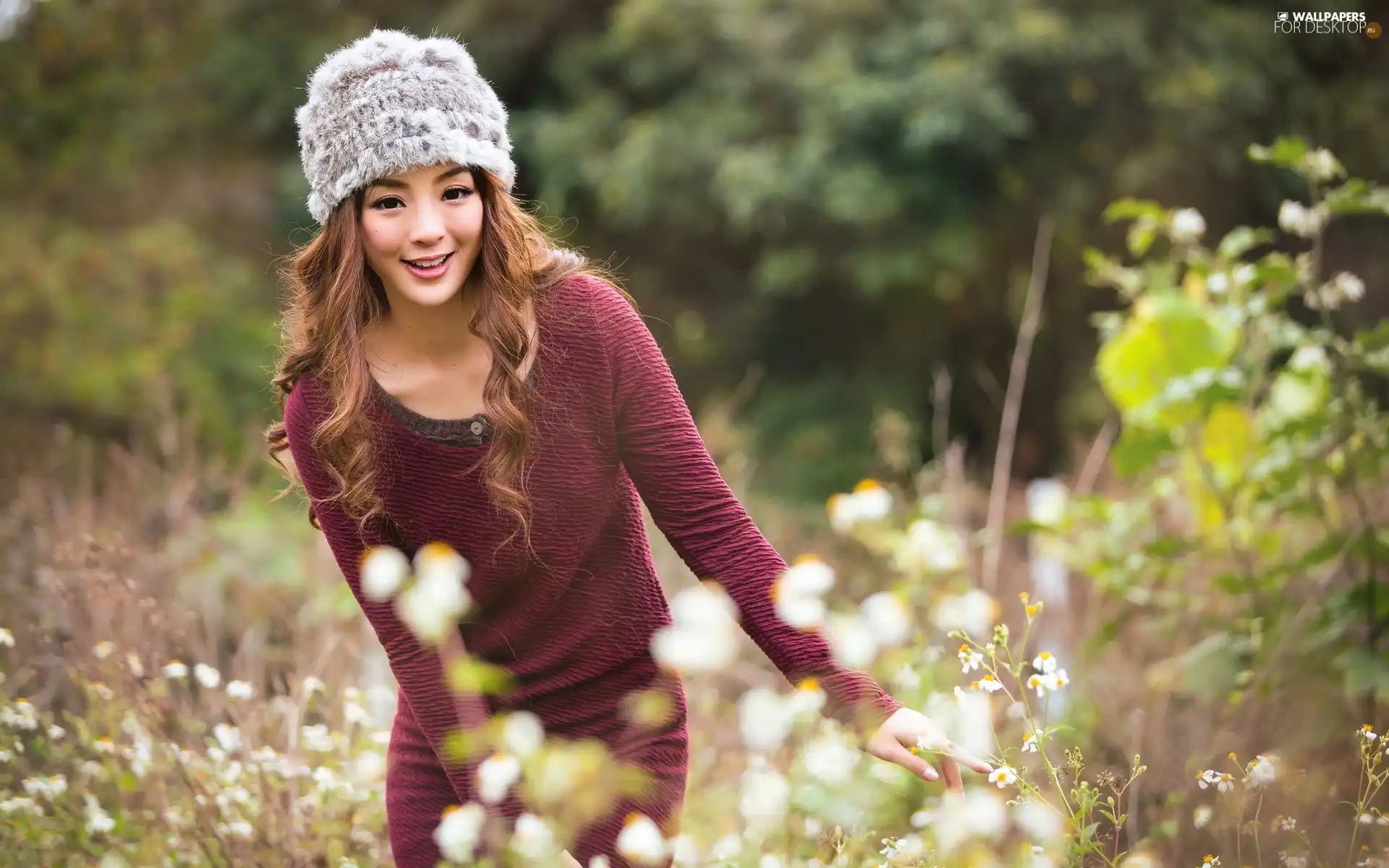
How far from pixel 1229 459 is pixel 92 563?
3.31 metres

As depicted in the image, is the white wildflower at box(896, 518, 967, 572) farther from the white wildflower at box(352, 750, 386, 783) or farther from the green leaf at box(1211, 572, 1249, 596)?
the white wildflower at box(352, 750, 386, 783)

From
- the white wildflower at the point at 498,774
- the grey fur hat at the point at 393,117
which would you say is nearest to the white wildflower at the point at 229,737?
the grey fur hat at the point at 393,117

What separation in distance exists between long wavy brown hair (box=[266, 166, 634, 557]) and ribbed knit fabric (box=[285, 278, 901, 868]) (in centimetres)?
3

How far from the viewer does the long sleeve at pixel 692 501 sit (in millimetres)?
1722

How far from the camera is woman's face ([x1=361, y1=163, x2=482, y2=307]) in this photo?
1.88 metres

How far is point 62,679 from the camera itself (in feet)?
11.7

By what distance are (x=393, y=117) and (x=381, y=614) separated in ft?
2.48

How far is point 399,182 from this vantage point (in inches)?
75.0

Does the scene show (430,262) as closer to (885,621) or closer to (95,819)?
(885,621)

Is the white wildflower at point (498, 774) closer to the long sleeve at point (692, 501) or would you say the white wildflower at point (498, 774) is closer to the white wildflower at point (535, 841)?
the white wildflower at point (535, 841)

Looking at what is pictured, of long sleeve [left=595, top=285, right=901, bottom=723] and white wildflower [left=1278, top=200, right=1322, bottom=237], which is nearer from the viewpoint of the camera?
long sleeve [left=595, top=285, right=901, bottom=723]

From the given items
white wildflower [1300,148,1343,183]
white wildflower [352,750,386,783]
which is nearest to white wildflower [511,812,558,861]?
white wildflower [352,750,386,783]

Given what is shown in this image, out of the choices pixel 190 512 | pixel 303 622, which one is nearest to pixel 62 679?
pixel 303 622

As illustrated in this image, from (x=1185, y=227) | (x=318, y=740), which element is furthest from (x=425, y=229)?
(x=1185, y=227)
